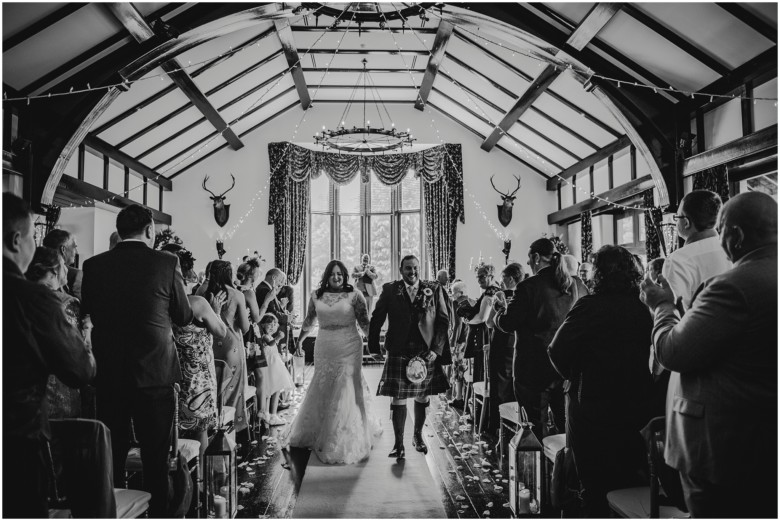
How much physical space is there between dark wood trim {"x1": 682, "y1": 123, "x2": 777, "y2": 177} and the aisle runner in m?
4.18

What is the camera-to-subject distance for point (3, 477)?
60.6 inches

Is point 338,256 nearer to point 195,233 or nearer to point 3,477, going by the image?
point 195,233

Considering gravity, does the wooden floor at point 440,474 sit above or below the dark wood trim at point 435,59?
below

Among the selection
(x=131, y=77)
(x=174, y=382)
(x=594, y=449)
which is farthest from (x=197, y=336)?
(x=131, y=77)

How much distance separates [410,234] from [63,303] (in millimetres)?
9737

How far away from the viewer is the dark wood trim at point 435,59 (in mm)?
7902

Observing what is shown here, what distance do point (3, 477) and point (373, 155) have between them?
975 centimetres

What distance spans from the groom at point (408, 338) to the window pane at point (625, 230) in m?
5.83

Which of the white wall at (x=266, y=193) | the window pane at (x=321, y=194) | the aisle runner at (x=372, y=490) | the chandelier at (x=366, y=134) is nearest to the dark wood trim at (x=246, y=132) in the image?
the white wall at (x=266, y=193)

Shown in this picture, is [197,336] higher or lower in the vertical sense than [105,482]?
higher

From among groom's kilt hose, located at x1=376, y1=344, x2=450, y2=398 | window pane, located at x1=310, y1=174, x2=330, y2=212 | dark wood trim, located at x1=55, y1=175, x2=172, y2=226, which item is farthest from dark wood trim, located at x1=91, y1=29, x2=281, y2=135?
groom's kilt hose, located at x1=376, y1=344, x2=450, y2=398

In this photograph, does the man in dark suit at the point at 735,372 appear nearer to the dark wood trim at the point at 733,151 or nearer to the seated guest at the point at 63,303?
the seated guest at the point at 63,303

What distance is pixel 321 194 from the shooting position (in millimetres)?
11844

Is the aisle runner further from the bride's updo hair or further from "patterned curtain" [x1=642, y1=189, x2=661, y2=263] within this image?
"patterned curtain" [x1=642, y1=189, x2=661, y2=263]
